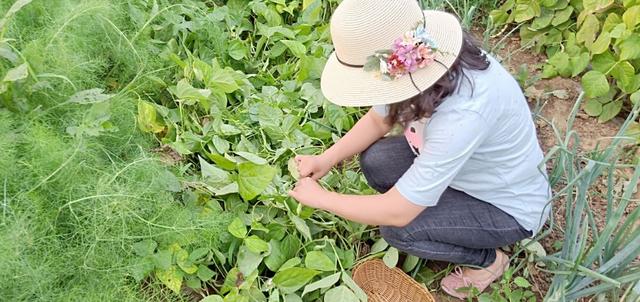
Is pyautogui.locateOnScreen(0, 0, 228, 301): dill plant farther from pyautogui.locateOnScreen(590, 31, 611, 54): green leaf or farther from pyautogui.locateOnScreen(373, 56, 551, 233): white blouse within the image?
pyautogui.locateOnScreen(590, 31, 611, 54): green leaf

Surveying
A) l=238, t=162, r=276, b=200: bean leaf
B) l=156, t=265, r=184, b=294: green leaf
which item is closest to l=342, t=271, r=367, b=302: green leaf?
l=238, t=162, r=276, b=200: bean leaf

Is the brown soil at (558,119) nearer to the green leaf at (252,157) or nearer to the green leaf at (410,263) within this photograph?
the green leaf at (410,263)

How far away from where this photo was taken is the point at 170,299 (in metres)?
1.58

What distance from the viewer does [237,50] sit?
2246mm

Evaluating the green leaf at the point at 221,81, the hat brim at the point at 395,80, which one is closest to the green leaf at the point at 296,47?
the green leaf at the point at 221,81

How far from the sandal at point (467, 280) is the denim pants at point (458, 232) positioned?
0.14ft

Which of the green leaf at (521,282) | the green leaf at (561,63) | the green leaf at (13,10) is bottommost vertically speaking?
the green leaf at (521,282)

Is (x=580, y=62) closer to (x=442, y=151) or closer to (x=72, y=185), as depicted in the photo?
(x=442, y=151)

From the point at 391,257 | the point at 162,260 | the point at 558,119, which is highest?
the point at 162,260

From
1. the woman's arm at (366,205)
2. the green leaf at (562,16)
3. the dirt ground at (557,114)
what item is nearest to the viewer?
the woman's arm at (366,205)

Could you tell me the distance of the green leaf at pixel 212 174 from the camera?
70.5 inches

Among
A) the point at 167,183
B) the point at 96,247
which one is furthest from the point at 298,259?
the point at 96,247

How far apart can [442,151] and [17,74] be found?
1.08 m

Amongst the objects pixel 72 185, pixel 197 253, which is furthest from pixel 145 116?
pixel 197 253
